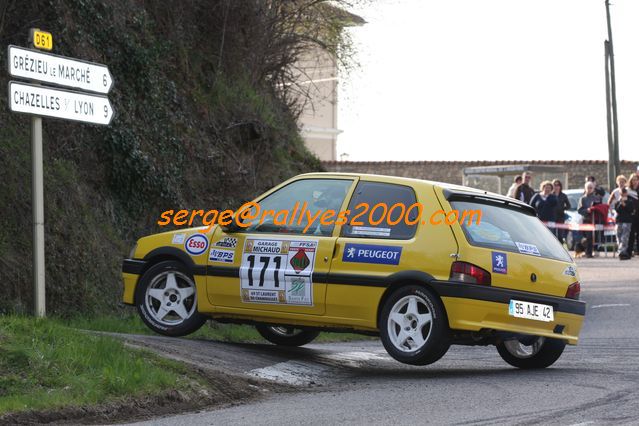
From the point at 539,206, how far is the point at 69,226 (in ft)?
52.7

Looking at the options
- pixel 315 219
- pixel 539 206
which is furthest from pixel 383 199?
pixel 539 206

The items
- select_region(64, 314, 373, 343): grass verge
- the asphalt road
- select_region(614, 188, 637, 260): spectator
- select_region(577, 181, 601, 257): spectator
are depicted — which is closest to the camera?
the asphalt road

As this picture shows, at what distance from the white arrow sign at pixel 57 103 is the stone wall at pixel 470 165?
35.6 meters

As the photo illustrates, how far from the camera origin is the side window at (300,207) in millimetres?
11641

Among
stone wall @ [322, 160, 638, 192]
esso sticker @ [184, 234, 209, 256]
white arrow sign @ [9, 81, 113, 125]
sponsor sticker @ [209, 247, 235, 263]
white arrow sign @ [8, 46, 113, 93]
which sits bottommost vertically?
sponsor sticker @ [209, 247, 235, 263]

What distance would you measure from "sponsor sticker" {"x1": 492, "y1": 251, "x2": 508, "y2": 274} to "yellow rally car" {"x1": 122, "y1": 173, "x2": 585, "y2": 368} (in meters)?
0.01

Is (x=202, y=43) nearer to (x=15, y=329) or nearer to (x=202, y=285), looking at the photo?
(x=202, y=285)

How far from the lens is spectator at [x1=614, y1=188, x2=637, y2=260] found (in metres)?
29.5

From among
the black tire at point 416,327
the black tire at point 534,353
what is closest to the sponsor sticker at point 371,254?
the black tire at point 416,327

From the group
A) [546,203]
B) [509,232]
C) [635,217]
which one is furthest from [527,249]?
[635,217]

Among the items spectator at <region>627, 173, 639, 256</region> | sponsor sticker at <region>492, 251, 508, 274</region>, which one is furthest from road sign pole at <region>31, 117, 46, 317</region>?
spectator at <region>627, 173, 639, 256</region>

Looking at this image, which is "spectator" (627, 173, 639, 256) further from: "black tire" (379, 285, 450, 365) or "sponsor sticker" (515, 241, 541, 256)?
"black tire" (379, 285, 450, 365)

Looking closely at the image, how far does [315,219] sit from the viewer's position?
1165cm

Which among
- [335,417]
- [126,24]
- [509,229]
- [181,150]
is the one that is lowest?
[335,417]
